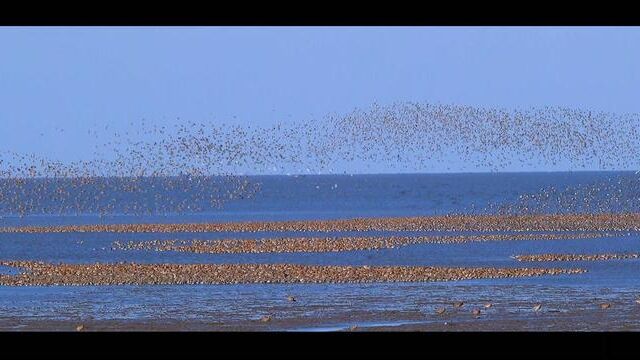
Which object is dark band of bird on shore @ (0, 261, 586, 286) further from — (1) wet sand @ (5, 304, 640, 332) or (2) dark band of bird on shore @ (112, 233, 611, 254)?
(2) dark band of bird on shore @ (112, 233, 611, 254)

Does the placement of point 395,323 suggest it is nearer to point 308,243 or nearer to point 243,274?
point 243,274

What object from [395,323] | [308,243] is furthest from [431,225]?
[395,323]

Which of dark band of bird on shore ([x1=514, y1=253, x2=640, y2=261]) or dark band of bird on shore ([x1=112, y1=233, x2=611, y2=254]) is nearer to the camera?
dark band of bird on shore ([x1=514, y1=253, x2=640, y2=261])

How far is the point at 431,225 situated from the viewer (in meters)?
63.2

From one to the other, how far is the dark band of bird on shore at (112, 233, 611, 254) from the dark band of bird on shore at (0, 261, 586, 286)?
341 inches

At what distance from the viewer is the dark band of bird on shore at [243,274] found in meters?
32.4

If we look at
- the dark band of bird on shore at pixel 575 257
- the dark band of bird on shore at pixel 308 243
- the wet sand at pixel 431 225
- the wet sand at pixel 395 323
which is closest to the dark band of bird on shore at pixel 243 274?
the dark band of bird on shore at pixel 575 257

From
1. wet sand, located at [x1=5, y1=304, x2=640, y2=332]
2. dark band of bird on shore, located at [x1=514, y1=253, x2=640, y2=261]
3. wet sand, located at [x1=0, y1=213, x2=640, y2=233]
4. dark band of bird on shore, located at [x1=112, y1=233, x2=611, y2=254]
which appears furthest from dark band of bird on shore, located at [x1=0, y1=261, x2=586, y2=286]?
wet sand, located at [x1=0, y1=213, x2=640, y2=233]

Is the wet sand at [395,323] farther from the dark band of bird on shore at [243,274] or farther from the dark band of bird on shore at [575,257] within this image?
the dark band of bird on shore at [575,257]

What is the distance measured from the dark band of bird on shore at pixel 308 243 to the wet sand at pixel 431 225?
19.0 feet

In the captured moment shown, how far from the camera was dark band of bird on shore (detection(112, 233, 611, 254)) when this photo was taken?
4581 centimetres

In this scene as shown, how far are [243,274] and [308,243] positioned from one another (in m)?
14.5
